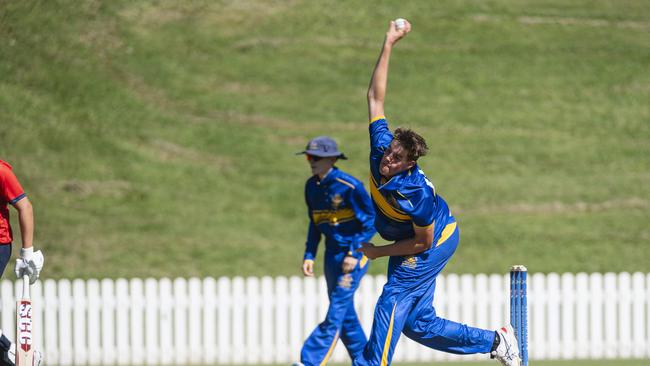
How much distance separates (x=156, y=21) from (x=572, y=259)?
1165cm

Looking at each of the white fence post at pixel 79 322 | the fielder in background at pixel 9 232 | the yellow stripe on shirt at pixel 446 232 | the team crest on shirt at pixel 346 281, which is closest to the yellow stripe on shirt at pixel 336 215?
the team crest on shirt at pixel 346 281

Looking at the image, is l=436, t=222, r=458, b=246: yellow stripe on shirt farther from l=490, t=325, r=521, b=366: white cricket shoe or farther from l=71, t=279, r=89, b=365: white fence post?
l=71, t=279, r=89, b=365: white fence post

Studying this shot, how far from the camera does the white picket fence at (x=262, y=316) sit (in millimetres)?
12438

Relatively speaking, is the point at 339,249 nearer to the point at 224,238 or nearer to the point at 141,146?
the point at 224,238

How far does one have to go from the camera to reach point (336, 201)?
28.0 ft

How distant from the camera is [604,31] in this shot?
23484 mm

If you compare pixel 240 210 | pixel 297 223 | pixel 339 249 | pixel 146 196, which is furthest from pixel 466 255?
pixel 339 249

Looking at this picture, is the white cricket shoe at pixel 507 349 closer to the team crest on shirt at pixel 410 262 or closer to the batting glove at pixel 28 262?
the team crest on shirt at pixel 410 262

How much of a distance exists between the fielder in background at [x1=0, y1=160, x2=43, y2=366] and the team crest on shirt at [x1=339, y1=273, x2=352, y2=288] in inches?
105

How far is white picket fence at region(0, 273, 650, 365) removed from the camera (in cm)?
1244

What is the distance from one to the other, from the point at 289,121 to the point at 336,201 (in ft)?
39.9

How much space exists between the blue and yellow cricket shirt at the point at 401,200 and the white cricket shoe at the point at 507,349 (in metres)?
0.92

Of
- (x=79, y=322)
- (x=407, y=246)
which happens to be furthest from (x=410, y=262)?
(x=79, y=322)

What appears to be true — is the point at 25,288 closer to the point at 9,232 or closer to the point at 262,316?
the point at 9,232
